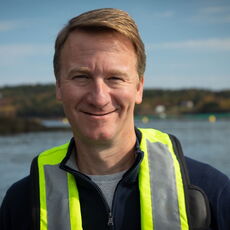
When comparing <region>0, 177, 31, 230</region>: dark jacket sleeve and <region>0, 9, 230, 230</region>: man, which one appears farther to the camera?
<region>0, 177, 31, 230</region>: dark jacket sleeve

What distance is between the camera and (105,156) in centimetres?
273

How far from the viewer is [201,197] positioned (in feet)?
8.39

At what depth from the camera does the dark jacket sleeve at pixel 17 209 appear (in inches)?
108

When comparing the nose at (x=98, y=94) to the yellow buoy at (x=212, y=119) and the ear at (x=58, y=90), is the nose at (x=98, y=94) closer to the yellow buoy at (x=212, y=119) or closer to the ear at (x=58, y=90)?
the ear at (x=58, y=90)

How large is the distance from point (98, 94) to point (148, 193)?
66 centimetres

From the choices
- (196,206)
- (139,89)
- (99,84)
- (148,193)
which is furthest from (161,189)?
(99,84)

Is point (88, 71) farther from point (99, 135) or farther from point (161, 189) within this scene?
point (161, 189)

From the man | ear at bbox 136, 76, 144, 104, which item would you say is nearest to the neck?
the man

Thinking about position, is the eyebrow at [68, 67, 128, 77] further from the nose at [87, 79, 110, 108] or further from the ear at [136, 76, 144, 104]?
the ear at [136, 76, 144, 104]

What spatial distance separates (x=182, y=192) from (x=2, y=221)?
1.14 metres

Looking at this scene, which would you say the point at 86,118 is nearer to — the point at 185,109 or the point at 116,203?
the point at 116,203

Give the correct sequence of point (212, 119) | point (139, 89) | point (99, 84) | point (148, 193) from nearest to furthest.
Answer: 1. point (99, 84)
2. point (148, 193)
3. point (139, 89)
4. point (212, 119)

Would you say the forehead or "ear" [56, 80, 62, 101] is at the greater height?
the forehead

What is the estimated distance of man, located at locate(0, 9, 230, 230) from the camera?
259cm
